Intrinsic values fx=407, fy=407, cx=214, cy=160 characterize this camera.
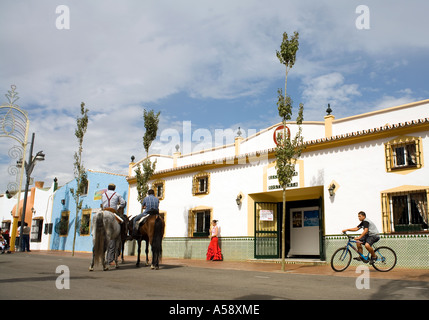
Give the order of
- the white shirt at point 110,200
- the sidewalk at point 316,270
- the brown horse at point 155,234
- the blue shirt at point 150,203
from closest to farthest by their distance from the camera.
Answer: the sidewalk at point 316,270 < the white shirt at point 110,200 < the brown horse at point 155,234 < the blue shirt at point 150,203

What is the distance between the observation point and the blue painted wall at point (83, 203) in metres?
26.2

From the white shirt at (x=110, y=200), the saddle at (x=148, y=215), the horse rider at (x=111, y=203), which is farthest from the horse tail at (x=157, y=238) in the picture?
the white shirt at (x=110, y=200)

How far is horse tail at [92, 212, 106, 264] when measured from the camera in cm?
986

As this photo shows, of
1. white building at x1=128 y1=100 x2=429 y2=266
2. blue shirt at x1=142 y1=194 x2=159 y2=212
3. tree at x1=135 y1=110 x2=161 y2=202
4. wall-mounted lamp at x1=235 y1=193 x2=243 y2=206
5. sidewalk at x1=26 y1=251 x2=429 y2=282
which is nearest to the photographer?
sidewalk at x1=26 y1=251 x2=429 y2=282

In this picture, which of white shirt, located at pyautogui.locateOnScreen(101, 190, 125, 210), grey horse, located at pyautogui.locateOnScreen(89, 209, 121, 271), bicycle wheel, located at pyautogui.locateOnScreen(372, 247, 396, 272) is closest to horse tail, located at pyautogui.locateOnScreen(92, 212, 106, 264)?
grey horse, located at pyautogui.locateOnScreen(89, 209, 121, 271)

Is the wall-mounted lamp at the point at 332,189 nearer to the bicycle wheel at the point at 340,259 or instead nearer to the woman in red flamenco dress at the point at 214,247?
the bicycle wheel at the point at 340,259

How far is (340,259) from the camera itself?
37.6ft

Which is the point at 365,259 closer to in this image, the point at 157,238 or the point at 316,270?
the point at 316,270

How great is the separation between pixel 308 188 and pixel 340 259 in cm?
486

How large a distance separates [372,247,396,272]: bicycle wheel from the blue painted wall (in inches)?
660

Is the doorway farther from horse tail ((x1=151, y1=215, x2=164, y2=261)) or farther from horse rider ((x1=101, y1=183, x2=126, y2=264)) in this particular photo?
horse rider ((x1=101, y1=183, x2=126, y2=264))

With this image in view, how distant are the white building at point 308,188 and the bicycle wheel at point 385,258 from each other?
4.98ft
